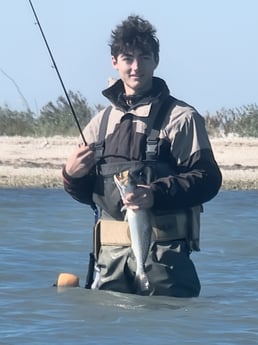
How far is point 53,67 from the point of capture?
808 cm

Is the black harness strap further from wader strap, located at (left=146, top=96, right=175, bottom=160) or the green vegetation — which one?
the green vegetation

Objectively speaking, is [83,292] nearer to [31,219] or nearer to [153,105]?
[153,105]

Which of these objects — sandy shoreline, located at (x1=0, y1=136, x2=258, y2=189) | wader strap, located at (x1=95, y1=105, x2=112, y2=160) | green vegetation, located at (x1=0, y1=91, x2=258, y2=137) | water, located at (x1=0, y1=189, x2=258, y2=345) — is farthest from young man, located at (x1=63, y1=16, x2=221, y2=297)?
green vegetation, located at (x1=0, y1=91, x2=258, y2=137)

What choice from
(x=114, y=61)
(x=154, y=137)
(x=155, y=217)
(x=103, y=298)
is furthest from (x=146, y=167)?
(x=103, y=298)

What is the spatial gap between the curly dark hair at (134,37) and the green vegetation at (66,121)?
1635cm

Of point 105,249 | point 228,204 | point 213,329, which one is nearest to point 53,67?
point 105,249

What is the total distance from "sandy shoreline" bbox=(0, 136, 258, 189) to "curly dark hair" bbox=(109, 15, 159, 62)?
34.4ft

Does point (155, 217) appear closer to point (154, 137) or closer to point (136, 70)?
point (154, 137)

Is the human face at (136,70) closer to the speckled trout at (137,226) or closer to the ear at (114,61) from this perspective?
the ear at (114,61)

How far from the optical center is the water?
26.1ft

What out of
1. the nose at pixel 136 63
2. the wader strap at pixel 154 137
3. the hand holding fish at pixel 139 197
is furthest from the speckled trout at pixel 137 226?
the nose at pixel 136 63

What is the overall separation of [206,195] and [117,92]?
77cm

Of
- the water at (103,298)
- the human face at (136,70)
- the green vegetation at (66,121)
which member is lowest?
the green vegetation at (66,121)

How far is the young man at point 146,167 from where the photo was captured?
24.4 ft
